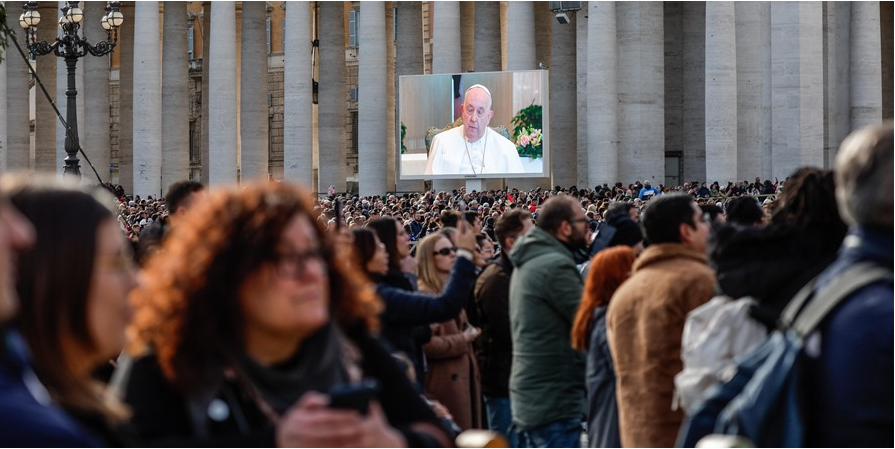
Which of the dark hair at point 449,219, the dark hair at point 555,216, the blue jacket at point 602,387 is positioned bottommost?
the blue jacket at point 602,387

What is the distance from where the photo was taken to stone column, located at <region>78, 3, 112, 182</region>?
67188mm

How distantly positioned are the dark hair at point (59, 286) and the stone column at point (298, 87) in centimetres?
5712

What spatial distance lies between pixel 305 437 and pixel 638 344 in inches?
173

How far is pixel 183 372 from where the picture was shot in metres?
4.68

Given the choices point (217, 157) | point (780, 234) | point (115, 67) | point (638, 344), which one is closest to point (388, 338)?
point (638, 344)

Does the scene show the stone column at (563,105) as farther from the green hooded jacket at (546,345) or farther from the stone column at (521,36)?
the green hooded jacket at (546,345)

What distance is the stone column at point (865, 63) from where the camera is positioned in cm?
5659

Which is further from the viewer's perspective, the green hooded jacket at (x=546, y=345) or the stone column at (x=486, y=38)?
the stone column at (x=486, y=38)

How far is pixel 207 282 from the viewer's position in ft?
15.6

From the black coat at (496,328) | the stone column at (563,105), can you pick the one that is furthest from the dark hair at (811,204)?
the stone column at (563,105)

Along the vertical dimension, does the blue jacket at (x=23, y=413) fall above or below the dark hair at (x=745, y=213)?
below

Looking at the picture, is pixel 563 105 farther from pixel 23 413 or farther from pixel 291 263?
pixel 23 413

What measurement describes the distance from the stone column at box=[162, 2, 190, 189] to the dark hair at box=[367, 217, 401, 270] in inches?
2146

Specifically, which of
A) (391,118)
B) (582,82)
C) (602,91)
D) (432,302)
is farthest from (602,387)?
(391,118)
